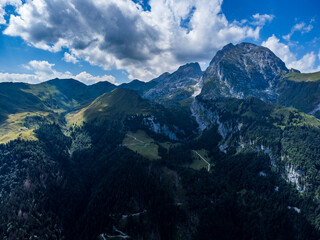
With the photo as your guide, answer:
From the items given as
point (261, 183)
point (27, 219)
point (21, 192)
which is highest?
point (261, 183)

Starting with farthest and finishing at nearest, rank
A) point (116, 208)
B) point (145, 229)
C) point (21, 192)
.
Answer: point (21, 192), point (116, 208), point (145, 229)

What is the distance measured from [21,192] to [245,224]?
190693 millimetres

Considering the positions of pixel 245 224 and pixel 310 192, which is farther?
pixel 310 192

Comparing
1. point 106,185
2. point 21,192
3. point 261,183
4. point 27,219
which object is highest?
point 261,183

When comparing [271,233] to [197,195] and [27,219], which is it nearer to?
[197,195]

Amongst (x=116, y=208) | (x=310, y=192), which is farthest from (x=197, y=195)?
(x=310, y=192)

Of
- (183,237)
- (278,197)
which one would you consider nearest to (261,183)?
(278,197)

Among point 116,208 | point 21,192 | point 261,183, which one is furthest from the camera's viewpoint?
point 261,183

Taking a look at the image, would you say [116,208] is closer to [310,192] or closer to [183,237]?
[183,237]

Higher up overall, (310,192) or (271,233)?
(310,192)

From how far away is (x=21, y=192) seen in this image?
166500 mm

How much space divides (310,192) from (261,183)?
131 ft

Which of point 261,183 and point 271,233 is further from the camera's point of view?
point 261,183

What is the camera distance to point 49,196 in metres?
172
